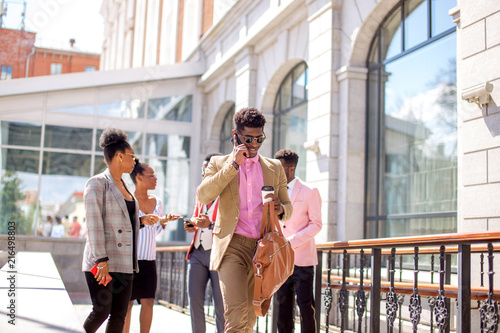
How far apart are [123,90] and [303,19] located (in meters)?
8.47

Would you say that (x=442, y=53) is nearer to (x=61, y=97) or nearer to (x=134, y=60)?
(x=61, y=97)

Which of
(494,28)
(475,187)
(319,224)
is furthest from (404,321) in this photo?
(494,28)

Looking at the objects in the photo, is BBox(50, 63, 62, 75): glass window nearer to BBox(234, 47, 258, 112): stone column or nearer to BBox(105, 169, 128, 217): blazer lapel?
BBox(234, 47, 258, 112): stone column

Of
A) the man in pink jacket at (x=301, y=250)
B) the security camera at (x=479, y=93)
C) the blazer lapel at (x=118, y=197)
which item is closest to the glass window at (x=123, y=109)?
the security camera at (x=479, y=93)

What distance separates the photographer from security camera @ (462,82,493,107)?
6465mm

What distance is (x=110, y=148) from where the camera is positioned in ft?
14.6

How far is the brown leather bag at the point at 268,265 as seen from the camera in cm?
365

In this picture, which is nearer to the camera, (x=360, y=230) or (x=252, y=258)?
(x=252, y=258)

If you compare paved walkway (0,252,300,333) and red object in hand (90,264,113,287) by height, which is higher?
red object in hand (90,264,113,287)

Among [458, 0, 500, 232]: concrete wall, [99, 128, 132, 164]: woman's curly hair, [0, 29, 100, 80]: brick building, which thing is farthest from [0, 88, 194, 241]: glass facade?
[0, 29, 100, 80]: brick building

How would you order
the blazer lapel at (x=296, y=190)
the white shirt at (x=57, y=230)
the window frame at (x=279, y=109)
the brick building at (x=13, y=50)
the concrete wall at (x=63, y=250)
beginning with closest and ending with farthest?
1. the blazer lapel at (x=296, y=190)
2. the window frame at (x=279, y=109)
3. the concrete wall at (x=63, y=250)
4. the white shirt at (x=57, y=230)
5. the brick building at (x=13, y=50)

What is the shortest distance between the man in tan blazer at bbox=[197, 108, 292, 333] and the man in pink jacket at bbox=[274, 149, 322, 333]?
3.85 ft

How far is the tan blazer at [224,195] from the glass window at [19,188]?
15247 millimetres

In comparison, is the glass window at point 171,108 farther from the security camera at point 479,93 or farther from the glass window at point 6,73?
the glass window at point 6,73
